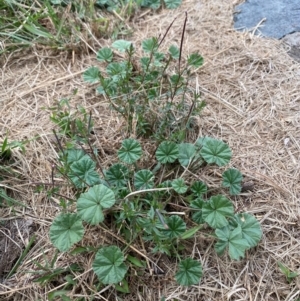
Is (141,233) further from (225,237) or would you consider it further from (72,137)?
(72,137)

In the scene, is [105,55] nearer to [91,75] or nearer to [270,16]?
[91,75]

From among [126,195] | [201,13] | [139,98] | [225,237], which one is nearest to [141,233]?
[126,195]

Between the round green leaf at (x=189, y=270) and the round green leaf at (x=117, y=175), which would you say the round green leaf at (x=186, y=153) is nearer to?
the round green leaf at (x=117, y=175)

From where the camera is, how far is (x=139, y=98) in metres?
1.85

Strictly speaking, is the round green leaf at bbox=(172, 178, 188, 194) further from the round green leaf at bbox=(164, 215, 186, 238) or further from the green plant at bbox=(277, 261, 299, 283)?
the green plant at bbox=(277, 261, 299, 283)

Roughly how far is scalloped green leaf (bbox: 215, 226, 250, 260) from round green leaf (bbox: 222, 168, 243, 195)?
0.16 metres

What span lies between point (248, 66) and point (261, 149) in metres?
0.50

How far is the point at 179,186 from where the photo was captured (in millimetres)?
1533

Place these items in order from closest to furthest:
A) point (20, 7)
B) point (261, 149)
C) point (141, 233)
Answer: point (141, 233) < point (261, 149) < point (20, 7)

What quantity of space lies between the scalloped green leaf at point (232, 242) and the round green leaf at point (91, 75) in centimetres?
88

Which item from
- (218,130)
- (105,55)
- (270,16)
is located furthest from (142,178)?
(270,16)

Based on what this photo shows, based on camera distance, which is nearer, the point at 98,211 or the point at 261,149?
the point at 98,211

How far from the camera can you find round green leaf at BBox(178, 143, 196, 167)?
64.2 inches

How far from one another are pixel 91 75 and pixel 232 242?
96cm
